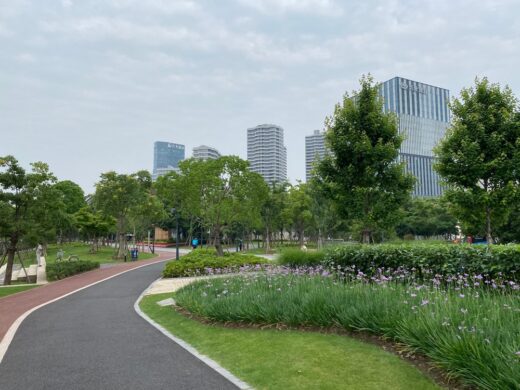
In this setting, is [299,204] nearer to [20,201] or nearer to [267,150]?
[20,201]

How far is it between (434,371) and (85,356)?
5.53 m

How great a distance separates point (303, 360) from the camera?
234 inches

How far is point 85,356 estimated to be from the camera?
6926 millimetres

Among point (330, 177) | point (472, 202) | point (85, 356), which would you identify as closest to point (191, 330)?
point (85, 356)

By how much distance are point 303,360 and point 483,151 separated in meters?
12.6

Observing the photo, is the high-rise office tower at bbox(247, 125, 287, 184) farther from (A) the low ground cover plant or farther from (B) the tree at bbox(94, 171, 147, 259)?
(A) the low ground cover plant

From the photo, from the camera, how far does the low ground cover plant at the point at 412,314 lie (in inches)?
179

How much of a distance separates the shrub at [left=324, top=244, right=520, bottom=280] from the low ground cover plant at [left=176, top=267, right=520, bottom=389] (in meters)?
0.35

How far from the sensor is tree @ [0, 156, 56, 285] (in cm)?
2217

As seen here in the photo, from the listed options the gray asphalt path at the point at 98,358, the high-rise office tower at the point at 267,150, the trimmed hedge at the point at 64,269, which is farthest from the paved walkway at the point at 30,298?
the high-rise office tower at the point at 267,150

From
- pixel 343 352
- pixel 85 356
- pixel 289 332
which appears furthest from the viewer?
pixel 289 332

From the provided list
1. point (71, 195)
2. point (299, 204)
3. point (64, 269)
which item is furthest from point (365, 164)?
point (71, 195)

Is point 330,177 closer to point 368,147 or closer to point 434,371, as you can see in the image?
point 368,147

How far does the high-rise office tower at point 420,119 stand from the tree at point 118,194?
295ft
